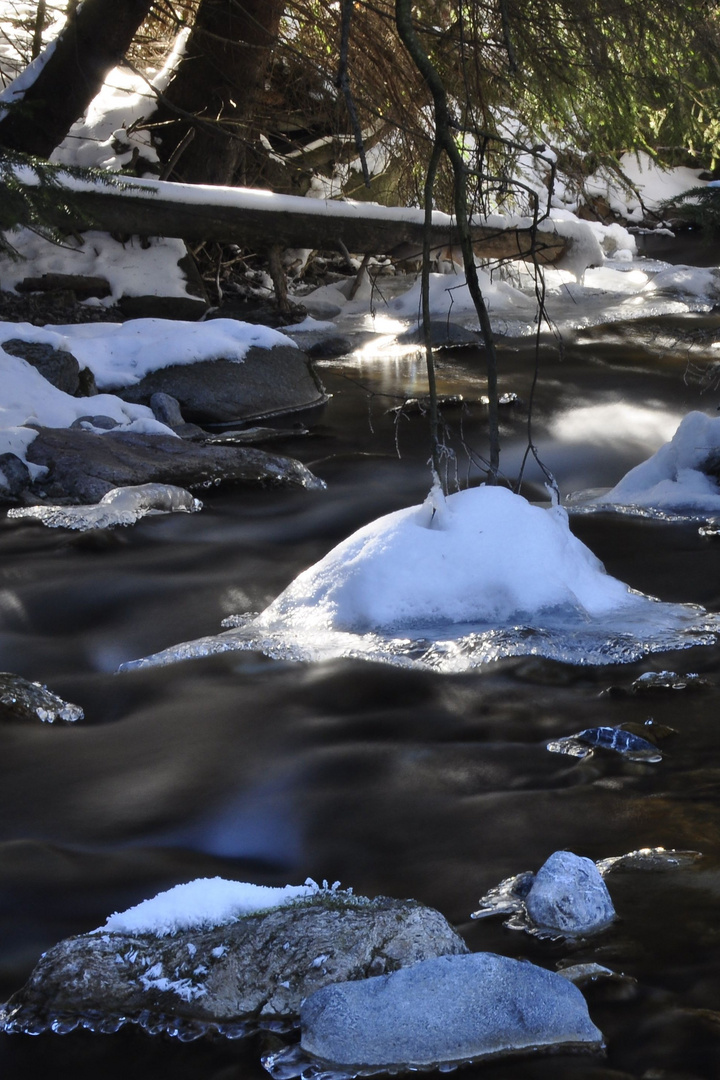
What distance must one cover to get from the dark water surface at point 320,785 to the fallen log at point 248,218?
540 cm

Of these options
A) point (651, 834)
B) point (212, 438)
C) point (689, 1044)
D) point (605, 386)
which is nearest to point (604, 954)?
point (689, 1044)

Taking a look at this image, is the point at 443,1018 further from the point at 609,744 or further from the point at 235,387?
the point at 235,387

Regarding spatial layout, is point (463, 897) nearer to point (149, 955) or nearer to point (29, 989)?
point (149, 955)

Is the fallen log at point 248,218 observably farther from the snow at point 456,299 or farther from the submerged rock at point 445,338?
the snow at point 456,299

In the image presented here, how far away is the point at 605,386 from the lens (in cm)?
939

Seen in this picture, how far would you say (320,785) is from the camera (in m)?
3.15

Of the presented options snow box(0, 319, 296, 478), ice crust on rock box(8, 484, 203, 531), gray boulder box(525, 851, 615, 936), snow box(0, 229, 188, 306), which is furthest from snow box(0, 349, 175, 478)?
gray boulder box(525, 851, 615, 936)

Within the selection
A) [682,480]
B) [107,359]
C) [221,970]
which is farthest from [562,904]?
[107,359]

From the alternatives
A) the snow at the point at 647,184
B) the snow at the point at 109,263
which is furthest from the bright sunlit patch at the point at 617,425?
the snow at the point at 647,184

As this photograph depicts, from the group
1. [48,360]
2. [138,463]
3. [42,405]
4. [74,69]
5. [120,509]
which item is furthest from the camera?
[74,69]

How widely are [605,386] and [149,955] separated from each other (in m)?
7.95

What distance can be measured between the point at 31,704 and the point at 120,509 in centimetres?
228

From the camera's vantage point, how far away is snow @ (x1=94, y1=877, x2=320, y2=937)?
2240mm

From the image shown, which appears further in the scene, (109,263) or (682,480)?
(109,263)
